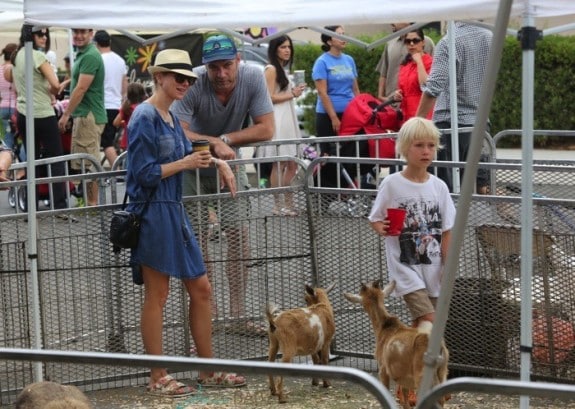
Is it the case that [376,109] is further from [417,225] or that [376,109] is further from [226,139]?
[417,225]

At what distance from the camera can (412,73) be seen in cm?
1126

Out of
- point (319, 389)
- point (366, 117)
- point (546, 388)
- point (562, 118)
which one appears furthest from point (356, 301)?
point (562, 118)

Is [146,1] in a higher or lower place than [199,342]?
higher

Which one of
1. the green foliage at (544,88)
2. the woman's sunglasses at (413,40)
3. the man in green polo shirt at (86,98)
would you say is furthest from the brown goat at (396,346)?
the green foliage at (544,88)

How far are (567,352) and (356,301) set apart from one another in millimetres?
1201

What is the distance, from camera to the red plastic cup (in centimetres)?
628

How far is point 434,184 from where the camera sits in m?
6.39

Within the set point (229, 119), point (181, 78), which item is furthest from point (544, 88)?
point (181, 78)

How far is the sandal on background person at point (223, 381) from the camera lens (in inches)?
268

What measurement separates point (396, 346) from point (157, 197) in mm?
1534

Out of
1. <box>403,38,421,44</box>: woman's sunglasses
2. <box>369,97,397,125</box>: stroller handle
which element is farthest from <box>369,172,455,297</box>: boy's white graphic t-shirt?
<box>369,97,397,125</box>: stroller handle

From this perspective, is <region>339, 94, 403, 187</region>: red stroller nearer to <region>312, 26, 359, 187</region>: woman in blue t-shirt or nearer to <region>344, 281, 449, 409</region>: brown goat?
<region>312, 26, 359, 187</region>: woman in blue t-shirt

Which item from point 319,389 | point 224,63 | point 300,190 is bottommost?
point 319,389

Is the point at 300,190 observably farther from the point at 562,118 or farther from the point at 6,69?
the point at 562,118
